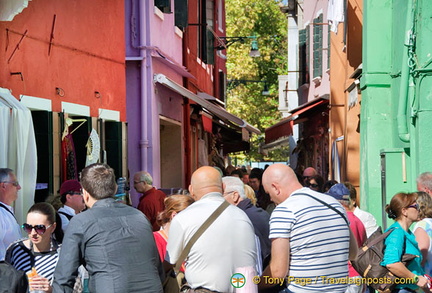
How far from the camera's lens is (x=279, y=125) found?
77.2ft

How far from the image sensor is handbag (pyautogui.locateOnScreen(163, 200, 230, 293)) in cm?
608

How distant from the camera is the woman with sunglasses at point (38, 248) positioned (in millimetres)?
6559

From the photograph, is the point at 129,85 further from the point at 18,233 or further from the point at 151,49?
the point at 18,233

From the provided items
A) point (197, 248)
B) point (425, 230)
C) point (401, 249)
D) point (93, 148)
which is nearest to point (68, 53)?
point (93, 148)

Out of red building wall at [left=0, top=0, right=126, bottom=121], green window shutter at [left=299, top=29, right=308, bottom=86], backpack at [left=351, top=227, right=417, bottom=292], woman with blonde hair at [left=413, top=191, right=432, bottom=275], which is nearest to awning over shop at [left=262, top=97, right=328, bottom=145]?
green window shutter at [left=299, top=29, right=308, bottom=86]

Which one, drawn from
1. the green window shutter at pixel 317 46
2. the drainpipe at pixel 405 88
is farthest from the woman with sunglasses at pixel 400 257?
the green window shutter at pixel 317 46

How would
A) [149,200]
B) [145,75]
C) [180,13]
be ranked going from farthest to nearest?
[180,13]
[145,75]
[149,200]

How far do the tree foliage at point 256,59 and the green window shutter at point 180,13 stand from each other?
21.6 m

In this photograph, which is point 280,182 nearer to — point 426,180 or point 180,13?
point 426,180

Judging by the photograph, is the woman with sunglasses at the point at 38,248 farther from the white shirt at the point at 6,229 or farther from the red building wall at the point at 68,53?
the red building wall at the point at 68,53

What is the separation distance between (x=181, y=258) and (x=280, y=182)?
2.82 feet

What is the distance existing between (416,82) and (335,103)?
8.81 meters

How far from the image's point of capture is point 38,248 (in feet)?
21.9

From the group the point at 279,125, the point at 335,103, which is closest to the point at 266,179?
the point at 335,103
